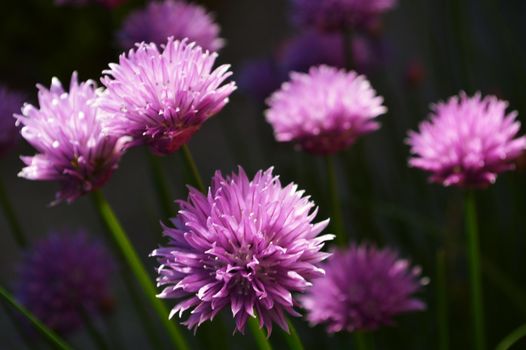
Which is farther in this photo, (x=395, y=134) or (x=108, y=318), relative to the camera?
(x=395, y=134)

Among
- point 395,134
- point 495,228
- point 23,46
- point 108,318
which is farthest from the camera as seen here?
point 23,46

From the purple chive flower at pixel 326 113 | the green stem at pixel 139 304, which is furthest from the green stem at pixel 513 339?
the green stem at pixel 139 304

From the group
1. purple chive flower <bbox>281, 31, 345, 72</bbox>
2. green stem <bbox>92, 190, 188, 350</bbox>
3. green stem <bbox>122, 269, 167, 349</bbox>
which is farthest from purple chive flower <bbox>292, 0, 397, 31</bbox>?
green stem <bbox>92, 190, 188, 350</bbox>

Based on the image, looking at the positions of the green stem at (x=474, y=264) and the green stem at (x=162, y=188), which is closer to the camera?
the green stem at (x=474, y=264)

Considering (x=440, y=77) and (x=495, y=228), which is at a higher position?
(x=440, y=77)

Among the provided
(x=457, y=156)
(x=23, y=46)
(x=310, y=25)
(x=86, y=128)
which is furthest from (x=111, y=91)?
(x=23, y=46)

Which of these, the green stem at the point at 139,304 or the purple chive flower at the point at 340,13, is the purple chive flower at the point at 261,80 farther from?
the green stem at the point at 139,304

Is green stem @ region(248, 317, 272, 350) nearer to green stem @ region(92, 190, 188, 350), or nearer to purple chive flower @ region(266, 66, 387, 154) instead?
green stem @ region(92, 190, 188, 350)

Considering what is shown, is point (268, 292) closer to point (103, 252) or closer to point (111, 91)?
point (111, 91)
